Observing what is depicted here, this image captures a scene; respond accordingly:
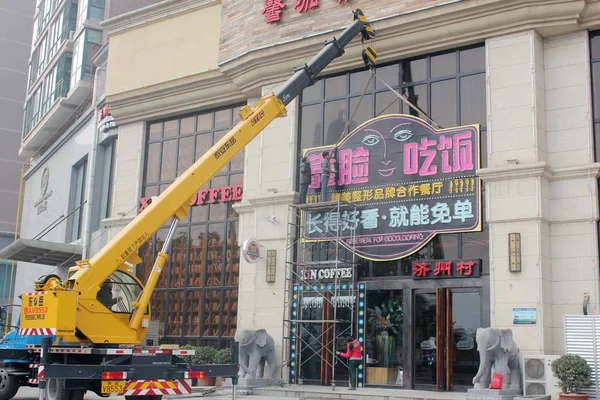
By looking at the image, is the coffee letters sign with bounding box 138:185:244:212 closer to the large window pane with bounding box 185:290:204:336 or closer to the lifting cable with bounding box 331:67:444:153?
the large window pane with bounding box 185:290:204:336

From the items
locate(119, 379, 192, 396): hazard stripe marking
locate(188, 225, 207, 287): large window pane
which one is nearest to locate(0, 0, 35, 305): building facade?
locate(188, 225, 207, 287): large window pane

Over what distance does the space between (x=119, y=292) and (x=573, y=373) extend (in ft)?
32.2

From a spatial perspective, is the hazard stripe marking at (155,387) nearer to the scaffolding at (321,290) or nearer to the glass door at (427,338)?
the scaffolding at (321,290)

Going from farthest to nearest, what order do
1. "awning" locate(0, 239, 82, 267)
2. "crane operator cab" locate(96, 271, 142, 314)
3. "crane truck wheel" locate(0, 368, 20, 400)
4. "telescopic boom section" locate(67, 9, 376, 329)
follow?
"awning" locate(0, 239, 82, 267) → "crane truck wheel" locate(0, 368, 20, 400) → "crane operator cab" locate(96, 271, 142, 314) → "telescopic boom section" locate(67, 9, 376, 329)

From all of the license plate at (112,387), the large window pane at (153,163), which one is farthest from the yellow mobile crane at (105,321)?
the large window pane at (153,163)

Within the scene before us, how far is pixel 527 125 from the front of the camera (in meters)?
19.0

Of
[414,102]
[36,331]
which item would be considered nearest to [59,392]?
[36,331]

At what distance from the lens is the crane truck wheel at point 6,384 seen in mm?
15898

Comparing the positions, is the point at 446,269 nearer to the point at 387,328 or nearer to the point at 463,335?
the point at 463,335

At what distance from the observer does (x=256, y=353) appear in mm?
20953

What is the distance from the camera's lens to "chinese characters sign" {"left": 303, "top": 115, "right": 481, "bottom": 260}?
19.9 m

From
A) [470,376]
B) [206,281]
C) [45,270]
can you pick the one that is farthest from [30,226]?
[470,376]

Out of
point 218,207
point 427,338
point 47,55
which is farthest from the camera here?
point 47,55

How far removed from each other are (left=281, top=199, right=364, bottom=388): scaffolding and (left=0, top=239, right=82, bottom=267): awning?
12.1 metres
